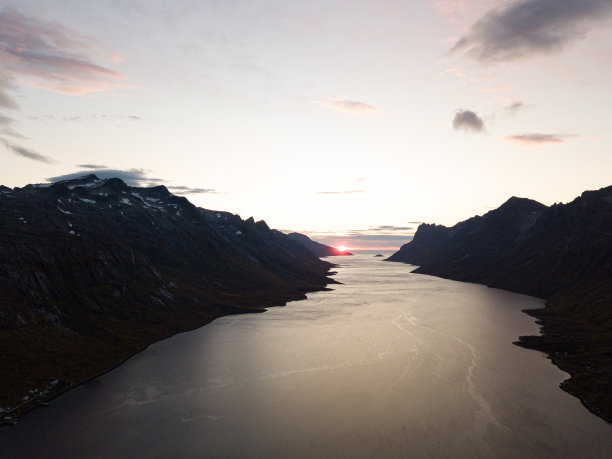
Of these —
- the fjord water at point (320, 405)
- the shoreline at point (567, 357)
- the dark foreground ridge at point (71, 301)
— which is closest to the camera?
the fjord water at point (320, 405)

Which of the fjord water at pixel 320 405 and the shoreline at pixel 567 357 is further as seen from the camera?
the shoreline at pixel 567 357

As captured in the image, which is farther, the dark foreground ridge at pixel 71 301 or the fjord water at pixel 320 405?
the dark foreground ridge at pixel 71 301

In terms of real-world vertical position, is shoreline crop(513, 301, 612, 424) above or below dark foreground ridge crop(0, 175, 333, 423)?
below

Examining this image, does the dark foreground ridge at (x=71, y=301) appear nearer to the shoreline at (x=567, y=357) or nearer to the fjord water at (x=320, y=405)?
the fjord water at (x=320, y=405)

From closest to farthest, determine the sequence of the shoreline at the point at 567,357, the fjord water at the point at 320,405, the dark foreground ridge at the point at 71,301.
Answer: the fjord water at the point at 320,405, the shoreline at the point at 567,357, the dark foreground ridge at the point at 71,301

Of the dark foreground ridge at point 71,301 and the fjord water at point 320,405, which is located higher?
the dark foreground ridge at point 71,301

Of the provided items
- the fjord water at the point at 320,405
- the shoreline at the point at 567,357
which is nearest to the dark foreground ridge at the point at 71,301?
the fjord water at the point at 320,405

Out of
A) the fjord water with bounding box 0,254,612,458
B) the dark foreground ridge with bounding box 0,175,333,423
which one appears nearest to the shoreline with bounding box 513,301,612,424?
the fjord water with bounding box 0,254,612,458

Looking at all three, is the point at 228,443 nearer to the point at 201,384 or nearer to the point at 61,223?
the point at 201,384

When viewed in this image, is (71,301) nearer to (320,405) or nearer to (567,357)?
(320,405)

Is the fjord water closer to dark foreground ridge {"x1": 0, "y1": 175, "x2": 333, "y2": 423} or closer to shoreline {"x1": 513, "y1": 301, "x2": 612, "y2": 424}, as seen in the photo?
shoreline {"x1": 513, "y1": 301, "x2": 612, "y2": 424}
